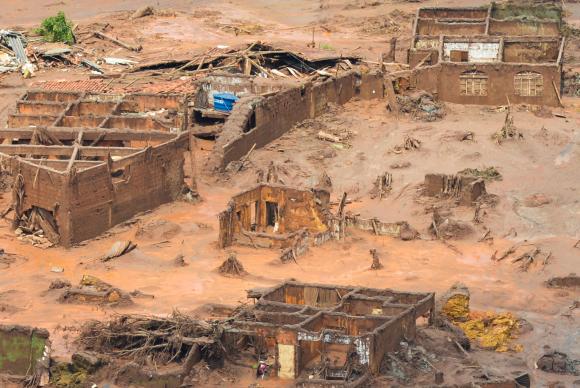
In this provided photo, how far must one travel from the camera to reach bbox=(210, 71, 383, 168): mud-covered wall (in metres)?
47.9

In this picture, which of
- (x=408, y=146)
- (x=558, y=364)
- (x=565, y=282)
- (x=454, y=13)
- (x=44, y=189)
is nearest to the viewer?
(x=558, y=364)

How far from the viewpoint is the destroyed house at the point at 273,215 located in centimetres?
4156

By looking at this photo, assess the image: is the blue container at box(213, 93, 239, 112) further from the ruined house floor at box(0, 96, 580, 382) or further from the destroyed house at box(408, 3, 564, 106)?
the destroyed house at box(408, 3, 564, 106)

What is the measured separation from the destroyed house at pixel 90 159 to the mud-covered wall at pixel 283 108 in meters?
1.39

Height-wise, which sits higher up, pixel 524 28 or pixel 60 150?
pixel 524 28

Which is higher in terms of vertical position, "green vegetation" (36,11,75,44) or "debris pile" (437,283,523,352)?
"green vegetation" (36,11,75,44)

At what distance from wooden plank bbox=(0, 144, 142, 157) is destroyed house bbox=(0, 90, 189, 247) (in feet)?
0.08

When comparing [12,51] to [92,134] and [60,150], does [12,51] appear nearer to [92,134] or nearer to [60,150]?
[92,134]

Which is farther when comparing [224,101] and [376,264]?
[224,101]

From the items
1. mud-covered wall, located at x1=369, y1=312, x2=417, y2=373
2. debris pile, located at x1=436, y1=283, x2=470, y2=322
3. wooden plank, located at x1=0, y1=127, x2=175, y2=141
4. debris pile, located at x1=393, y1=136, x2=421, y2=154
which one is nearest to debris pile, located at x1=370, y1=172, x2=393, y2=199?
debris pile, located at x1=393, y1=136, x2=421, y2=154

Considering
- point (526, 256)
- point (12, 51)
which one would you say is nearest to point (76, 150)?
point (526, 256)

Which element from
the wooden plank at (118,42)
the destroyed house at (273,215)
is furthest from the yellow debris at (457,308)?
the wooden plank at (118,42)

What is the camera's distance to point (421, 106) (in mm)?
51188

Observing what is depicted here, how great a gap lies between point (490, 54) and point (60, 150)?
15911mm
